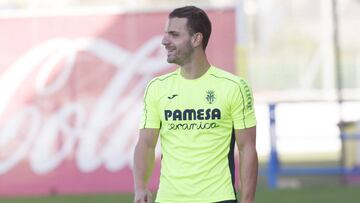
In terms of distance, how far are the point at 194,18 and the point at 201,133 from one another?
60 centimetres

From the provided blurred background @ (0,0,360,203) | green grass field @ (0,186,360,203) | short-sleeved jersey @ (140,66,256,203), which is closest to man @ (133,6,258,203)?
short-sleeved jersey @ (140,66,256,203)

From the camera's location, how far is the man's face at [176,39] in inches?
220

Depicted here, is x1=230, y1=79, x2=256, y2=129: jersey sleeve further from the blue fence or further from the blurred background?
the blue fence

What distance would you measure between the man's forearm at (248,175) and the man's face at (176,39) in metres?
0.60

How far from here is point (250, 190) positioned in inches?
219

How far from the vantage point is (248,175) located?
18.2ft

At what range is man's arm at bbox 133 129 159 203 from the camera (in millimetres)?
5461

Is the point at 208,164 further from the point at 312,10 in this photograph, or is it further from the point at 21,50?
the point at 312,10

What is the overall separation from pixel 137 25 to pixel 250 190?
9393 millimetres

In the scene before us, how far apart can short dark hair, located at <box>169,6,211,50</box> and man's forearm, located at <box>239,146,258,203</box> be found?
0.65 m

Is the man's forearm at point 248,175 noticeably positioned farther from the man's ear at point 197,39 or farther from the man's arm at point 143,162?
the man's ear at point 197,39

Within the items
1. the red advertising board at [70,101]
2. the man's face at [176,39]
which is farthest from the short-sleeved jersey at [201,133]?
the red advertising board at [70,101]

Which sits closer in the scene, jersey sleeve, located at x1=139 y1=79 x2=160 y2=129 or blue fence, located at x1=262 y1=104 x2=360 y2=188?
jersey sleeve, located at x1=139 y1=79 x2=160 y2=129

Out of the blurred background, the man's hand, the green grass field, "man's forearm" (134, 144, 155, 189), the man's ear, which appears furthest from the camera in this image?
the blurred background
